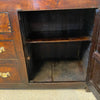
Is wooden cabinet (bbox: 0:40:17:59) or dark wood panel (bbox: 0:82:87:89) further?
dark wood panel (bbox: 0:82:87:89)

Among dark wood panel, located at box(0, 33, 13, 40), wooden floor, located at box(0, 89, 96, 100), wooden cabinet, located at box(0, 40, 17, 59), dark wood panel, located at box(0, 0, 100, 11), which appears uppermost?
dark wood panel, located at box(0, 0, 100, 11)

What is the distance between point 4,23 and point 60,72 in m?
0.94

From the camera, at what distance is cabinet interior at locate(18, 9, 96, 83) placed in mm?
1180

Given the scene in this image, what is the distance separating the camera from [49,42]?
3.48 ft

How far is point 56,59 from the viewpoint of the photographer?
1.62m

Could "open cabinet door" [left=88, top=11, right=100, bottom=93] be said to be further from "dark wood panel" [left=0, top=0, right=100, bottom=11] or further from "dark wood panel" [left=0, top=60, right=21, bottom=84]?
"dark wood panel" [left=0, top=60, right=21, bottom=84]

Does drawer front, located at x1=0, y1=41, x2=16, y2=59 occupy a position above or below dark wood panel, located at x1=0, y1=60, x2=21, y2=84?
above

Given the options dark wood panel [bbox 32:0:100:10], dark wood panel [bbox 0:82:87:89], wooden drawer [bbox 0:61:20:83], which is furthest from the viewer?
dark wood panel [bbox 0:82:87:89]

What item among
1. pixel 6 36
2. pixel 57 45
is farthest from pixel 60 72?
pixel 6 36

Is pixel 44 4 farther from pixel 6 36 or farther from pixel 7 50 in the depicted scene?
pixel 7 50

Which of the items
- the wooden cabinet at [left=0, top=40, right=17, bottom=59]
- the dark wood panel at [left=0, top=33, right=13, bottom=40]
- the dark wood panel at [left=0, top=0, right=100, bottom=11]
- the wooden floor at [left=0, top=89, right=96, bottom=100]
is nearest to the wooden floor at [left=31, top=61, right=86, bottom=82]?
the wooden floor at [left=0, top=89, right=96, bottom=100]

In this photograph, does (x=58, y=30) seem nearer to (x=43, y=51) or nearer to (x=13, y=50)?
(x=43, y=51)

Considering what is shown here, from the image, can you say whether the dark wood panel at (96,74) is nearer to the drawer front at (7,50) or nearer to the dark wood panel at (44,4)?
the dark wood panel at (44,4)

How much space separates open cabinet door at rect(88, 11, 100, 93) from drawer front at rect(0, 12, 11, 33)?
2.65 ft
